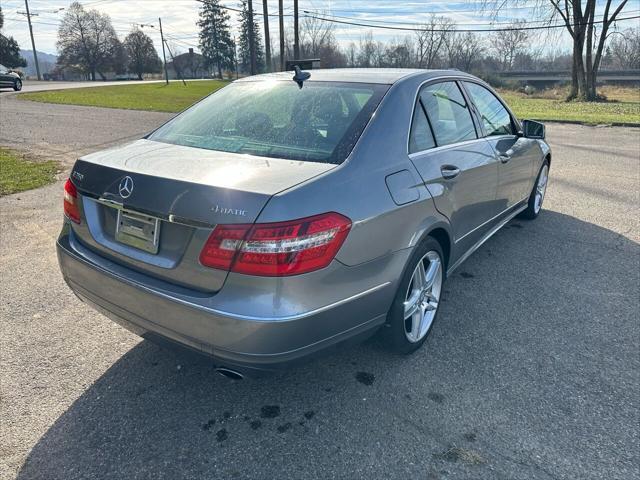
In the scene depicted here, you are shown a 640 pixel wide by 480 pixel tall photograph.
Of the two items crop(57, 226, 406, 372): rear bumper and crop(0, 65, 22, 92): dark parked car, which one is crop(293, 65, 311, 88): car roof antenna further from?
crop(0, 65, 22, 92): dark parked car

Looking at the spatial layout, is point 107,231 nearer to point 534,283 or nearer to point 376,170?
point 376,170

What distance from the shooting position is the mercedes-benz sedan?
6.53 feet

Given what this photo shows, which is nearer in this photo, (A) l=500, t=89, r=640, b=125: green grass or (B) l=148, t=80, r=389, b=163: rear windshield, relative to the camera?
(B) l=148, t=80, r=389, b=163: rear windshield

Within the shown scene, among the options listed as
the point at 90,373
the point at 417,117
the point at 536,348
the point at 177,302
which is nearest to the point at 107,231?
the point at 177,302

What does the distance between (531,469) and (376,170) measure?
4.98ft

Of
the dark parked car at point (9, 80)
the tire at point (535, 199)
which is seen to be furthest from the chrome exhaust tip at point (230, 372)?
the dark parked car at point (9, 80)

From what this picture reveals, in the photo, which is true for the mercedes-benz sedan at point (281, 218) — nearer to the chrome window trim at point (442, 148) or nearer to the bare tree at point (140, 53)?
the chrome window trim at point (442, 148)

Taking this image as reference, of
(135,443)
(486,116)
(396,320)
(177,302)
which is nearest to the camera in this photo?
(177,302)

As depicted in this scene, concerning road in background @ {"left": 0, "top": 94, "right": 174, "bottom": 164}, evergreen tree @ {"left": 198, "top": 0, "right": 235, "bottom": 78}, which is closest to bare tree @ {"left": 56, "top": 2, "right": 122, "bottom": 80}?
evergreen tree @ {"left": 198, "top": 0, "right": 235, "bottom": 78}

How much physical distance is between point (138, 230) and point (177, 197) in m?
0.32

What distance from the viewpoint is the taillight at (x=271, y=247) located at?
194 cm

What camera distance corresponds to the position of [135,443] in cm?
225

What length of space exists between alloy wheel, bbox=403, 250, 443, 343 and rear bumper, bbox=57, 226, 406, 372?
423 millimetres

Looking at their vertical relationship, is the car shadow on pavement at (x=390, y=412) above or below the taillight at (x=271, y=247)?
below
